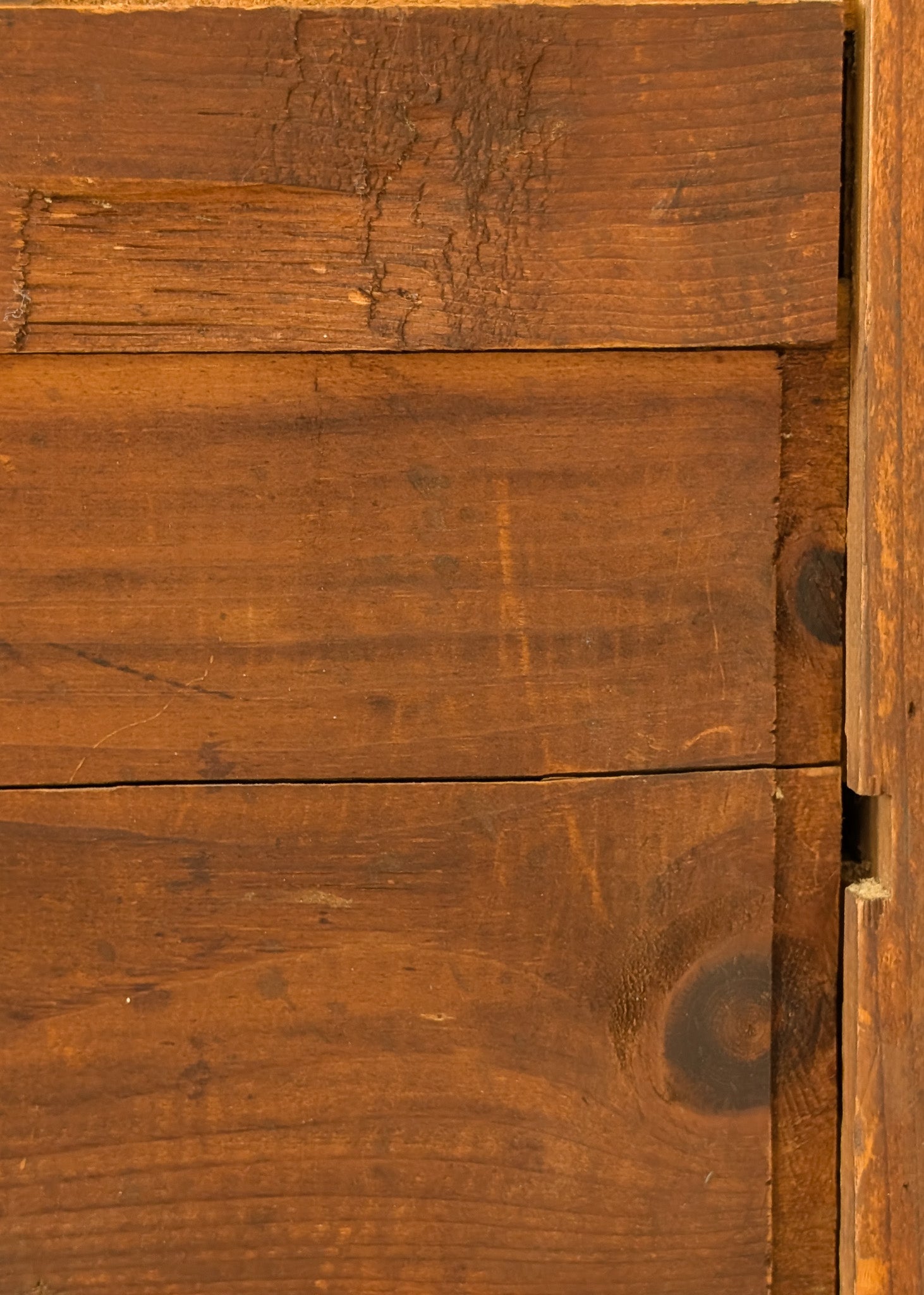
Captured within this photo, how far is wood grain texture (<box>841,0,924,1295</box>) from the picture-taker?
820 millimetres

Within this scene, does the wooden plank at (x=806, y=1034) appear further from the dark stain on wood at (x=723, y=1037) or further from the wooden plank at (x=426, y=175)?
the wooden plank at (x=426, y=175)

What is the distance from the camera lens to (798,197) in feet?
2.70

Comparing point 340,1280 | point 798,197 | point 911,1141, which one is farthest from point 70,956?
point 798,197

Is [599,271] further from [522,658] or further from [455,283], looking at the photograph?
[522,658]

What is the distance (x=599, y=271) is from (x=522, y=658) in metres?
0.30

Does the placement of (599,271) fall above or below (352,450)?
above

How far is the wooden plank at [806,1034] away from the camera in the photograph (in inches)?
34.5

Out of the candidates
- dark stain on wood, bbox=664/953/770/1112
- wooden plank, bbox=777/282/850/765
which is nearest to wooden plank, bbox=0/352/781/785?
wooden plank, bbox=777/282/850/765

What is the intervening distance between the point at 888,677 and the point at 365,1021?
1.59 feet

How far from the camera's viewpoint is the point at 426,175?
82 cm

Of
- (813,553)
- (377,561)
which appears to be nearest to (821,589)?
(813,553)

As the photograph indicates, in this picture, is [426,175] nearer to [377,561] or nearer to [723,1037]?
[377,561]

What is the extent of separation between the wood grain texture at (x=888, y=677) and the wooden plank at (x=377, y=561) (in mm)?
79

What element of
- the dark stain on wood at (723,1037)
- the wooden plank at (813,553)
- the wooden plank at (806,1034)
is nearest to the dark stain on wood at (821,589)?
the wooden plank at (813,553)
